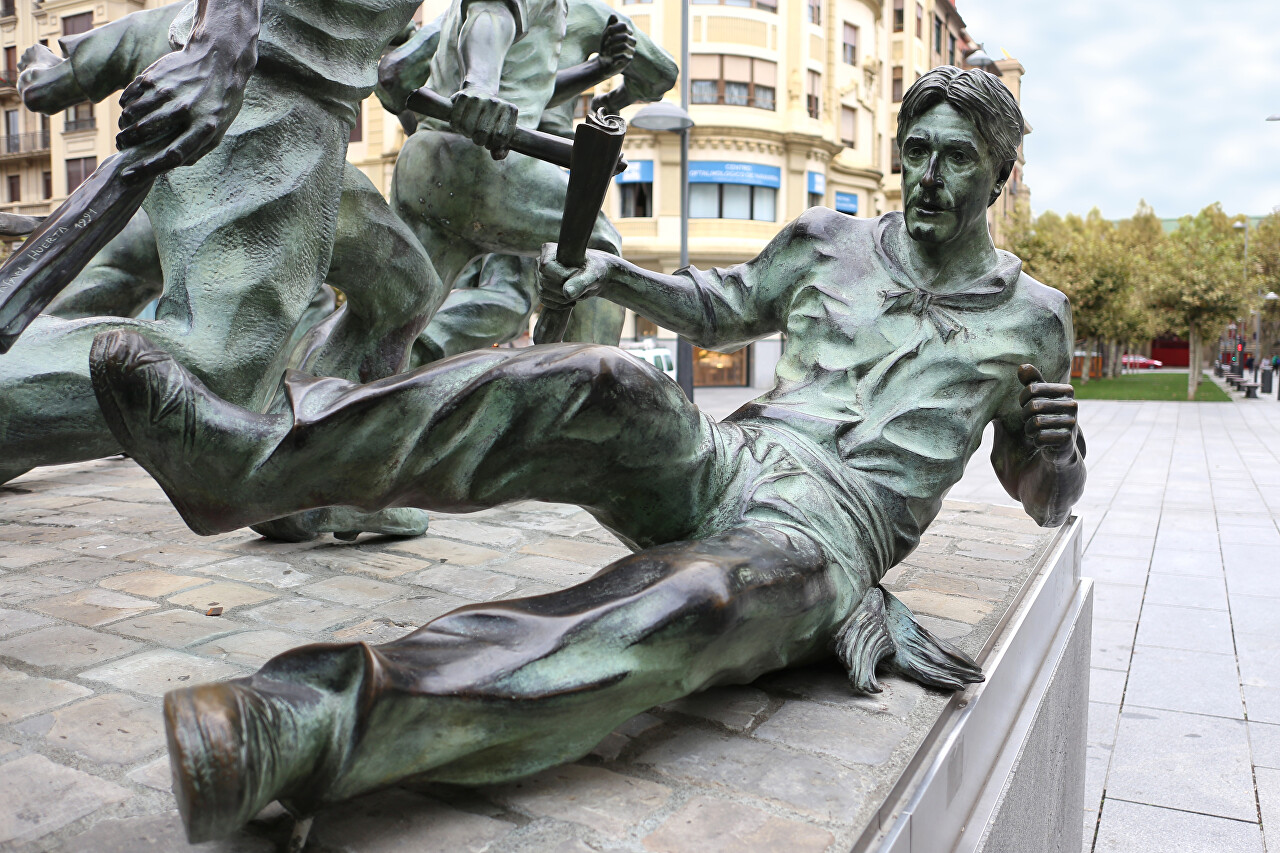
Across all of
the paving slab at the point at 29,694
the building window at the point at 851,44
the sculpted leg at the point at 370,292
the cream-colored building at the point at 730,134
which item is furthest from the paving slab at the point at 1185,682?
the building window at the point at 851,44

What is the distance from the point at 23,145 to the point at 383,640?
38512mm

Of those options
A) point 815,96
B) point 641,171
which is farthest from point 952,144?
point 815,96

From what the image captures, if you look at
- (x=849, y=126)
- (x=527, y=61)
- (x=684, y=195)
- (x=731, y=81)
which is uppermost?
(x=731, y=81)

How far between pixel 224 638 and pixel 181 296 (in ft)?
2.57

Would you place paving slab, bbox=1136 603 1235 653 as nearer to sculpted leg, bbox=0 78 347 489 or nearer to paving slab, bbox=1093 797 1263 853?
paving slab, bbox=1093 797 1263 853

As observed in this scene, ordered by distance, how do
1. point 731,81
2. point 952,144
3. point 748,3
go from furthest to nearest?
point 748,3 < point 731,81 < point 952,144

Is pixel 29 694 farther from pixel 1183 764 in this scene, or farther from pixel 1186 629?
pixel 1186 629

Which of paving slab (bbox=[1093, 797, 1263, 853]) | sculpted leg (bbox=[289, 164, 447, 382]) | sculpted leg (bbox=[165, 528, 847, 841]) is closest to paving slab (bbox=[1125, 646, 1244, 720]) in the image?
paving slab (bbox=[1093, 797, 1263, 853])

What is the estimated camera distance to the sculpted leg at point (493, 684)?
1244 millimetres

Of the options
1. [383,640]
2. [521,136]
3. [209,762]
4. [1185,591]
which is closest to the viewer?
[209,762]

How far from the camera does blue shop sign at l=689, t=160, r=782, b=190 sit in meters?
28.2

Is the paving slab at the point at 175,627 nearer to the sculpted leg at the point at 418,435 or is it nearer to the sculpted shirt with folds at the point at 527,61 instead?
the sculpted leg at the point at 418,435

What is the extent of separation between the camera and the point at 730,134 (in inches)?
→ 1112


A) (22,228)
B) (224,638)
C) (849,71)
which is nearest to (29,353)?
(224,638)
